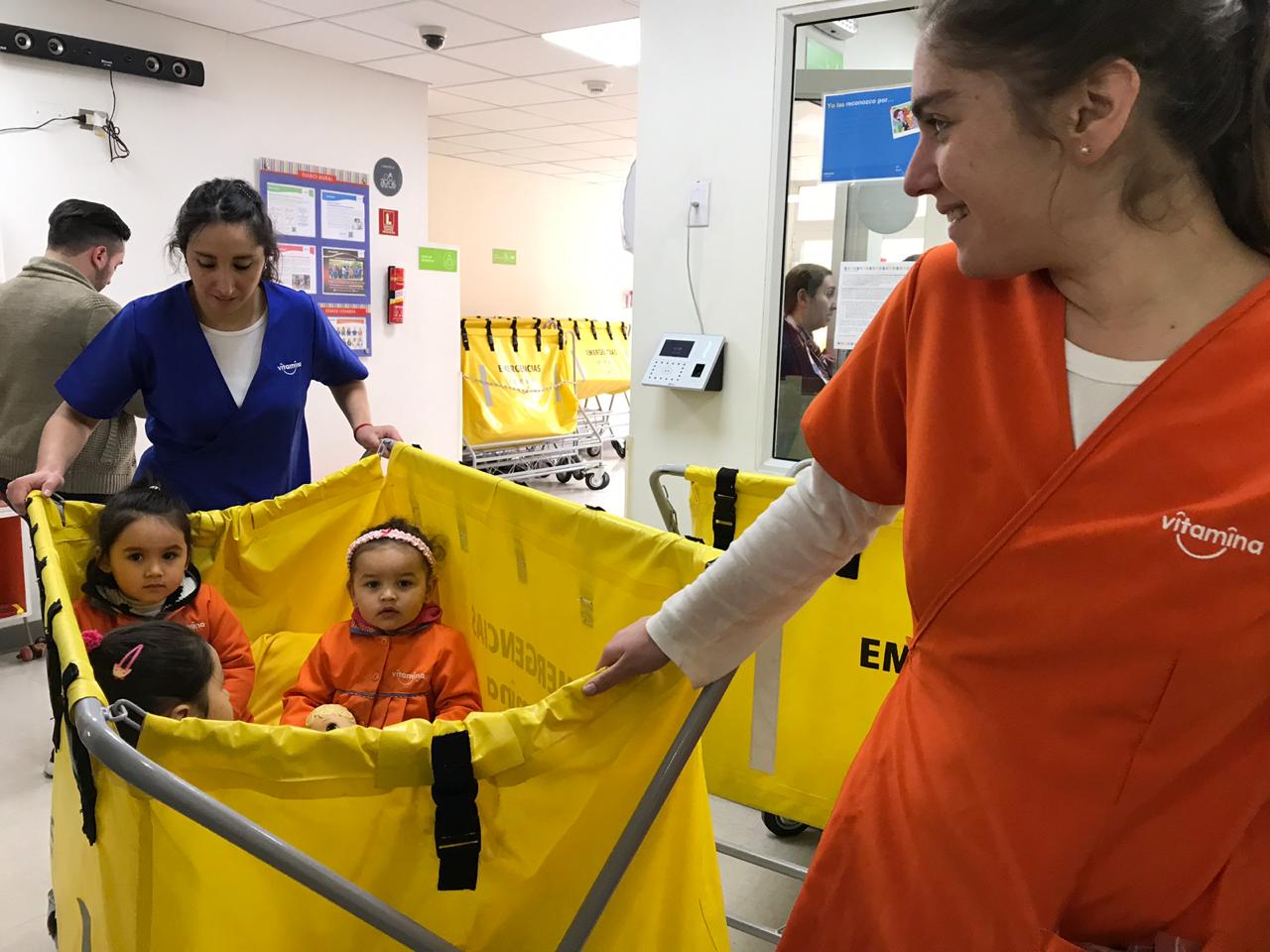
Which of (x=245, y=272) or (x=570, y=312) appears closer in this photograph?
(x=245, y=272)

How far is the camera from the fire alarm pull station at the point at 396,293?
5434 mm

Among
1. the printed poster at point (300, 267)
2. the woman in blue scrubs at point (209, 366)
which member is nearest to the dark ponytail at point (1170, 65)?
the woman in blue scrubs at point (209, 366)

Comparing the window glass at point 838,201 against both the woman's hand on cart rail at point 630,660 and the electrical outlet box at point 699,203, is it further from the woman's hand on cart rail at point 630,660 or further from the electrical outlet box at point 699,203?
the woman's hand on cart rail at point 630,660

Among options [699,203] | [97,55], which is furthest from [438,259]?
[699,203]

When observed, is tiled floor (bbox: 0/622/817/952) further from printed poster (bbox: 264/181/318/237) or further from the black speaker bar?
printed poster (bbox: 264/181/318/237)

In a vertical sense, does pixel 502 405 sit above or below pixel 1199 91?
below

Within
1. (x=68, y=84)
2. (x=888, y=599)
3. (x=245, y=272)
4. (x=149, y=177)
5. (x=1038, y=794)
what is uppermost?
(x=68, y=84)

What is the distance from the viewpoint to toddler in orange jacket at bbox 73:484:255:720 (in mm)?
1950

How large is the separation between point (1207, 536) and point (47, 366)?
10.3ft

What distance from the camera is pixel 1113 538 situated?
2.18 ft

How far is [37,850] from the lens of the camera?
2289 millimetres

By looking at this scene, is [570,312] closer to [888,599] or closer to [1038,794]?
[888,599]

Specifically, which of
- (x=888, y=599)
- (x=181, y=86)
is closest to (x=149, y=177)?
(x=181, y=86)

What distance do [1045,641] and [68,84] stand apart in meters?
4.64
